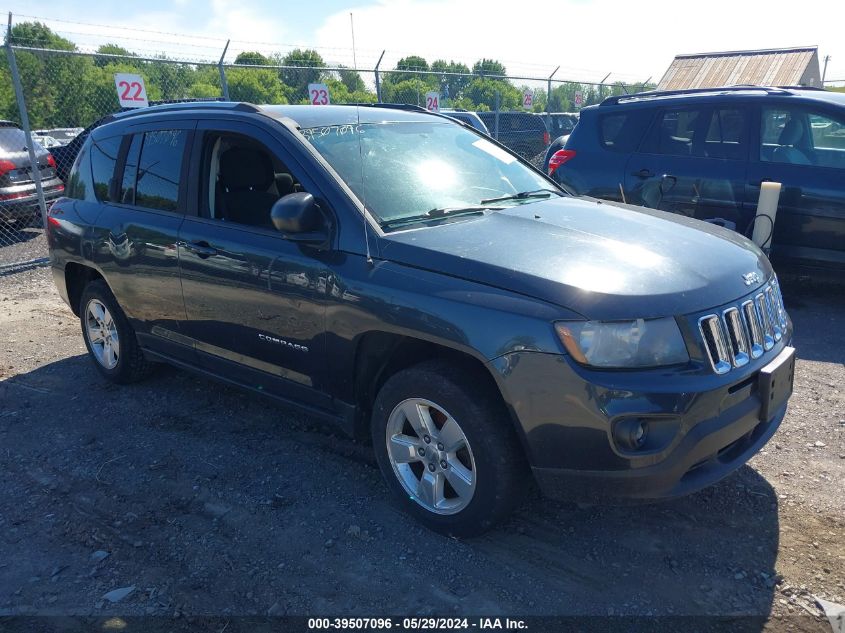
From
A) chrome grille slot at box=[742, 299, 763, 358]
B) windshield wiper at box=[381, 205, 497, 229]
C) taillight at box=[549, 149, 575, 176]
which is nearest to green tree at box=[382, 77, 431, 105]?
taillight at box=[549, 149, 575, 176]

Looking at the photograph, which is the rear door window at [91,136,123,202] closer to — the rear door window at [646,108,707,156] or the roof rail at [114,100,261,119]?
the roof rail at [114,100,261,119]

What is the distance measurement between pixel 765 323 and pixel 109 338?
4.41 m

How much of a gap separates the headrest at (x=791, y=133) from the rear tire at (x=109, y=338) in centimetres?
583

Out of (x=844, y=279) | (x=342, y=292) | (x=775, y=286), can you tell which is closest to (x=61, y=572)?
(x=342, y=292)

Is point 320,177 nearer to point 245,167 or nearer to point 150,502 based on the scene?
point 245,167

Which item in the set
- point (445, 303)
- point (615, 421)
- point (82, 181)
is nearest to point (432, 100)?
point (82, 181)

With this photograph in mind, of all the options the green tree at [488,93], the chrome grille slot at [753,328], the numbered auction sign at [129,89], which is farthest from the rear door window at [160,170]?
the green tree at [488,93]

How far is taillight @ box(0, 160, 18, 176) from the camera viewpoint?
33.7 feet

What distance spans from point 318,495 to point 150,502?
89cm

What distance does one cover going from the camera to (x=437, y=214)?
3545mm

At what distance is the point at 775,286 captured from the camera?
3.42 meters

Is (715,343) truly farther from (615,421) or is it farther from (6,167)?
(6,167)

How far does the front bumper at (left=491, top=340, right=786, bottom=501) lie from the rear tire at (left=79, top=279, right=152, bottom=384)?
332 centimetres

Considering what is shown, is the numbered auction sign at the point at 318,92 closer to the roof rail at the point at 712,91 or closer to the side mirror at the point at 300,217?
the roof rail at the point at 712,91
